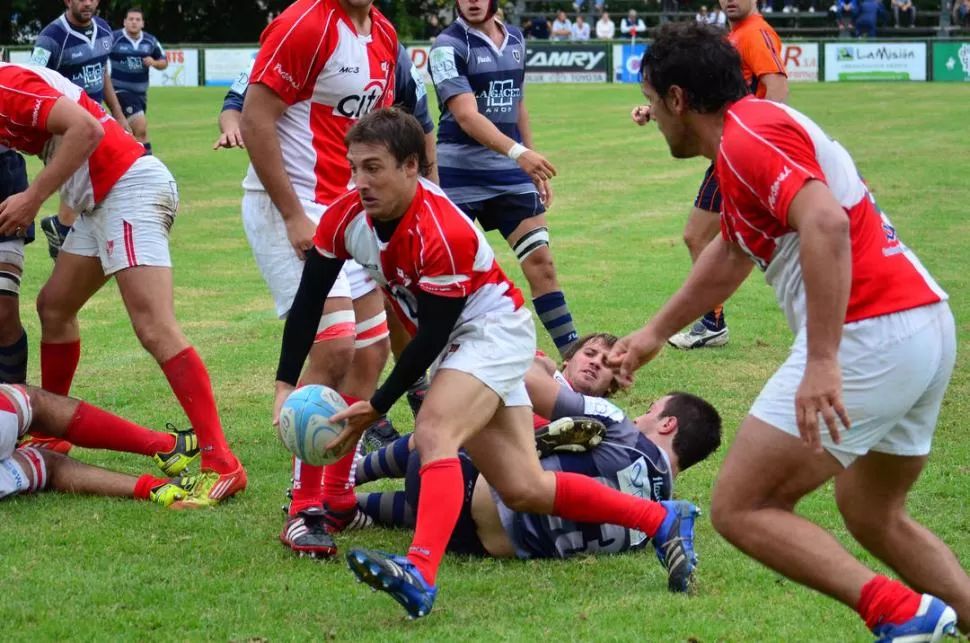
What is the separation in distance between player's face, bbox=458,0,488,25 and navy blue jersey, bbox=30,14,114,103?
7.42m

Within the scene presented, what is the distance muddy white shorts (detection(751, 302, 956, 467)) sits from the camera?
358 centimetres

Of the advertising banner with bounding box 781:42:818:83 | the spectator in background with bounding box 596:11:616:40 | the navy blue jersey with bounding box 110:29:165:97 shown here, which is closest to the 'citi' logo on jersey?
the navy blue jersey with bounding box 110:29:165:97

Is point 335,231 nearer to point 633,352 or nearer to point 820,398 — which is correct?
point 633,352

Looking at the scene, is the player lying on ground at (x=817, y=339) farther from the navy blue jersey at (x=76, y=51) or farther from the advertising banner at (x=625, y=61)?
the advertising banner at (x=625, y=61)

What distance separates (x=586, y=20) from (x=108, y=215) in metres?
40.2

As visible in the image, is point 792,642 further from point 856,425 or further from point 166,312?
point 166,312

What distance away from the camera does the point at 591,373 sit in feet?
19.8

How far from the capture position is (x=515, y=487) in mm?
4516

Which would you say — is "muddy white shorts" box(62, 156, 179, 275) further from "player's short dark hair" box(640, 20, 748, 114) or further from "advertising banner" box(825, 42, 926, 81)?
"advertising banner" box(825, 42, 926, 81)

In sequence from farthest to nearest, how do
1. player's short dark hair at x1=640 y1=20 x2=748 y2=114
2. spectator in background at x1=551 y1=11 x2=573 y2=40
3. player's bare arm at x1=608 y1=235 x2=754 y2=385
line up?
spectator in background at x1=551 y1=11 x2=573 y2=40 → player's bare arm at x1=608 y1=235 x2=754 y2=385 → player's short dark hair at x1=640 y1=20 x2=748 y2=114

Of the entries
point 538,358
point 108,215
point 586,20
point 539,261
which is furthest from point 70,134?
point 586,20

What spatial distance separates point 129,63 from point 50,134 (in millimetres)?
14165

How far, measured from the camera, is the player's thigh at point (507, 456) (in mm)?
4512

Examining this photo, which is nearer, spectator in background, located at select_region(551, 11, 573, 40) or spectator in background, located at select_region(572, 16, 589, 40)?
spectator in background, located at select_region(572, 16, 589, 40)
